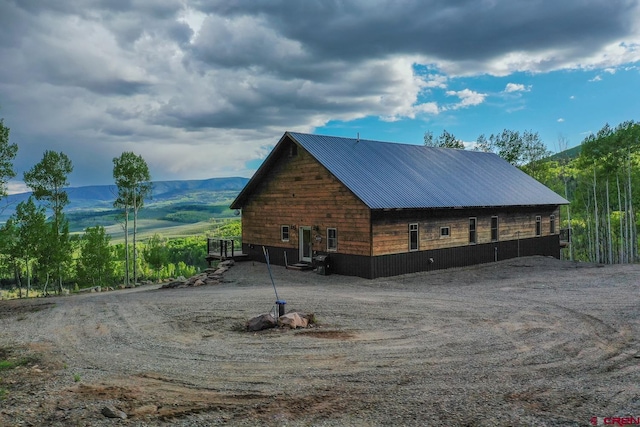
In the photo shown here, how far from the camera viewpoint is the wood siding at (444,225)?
834 inches

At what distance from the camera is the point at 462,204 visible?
24.1m

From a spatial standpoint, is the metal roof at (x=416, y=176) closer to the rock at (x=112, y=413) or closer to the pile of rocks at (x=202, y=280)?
the pile of rocks at (x=202, y=280)

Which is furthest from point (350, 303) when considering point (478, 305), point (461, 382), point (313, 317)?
point (461, 382)

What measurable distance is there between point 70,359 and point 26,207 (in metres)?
30.7

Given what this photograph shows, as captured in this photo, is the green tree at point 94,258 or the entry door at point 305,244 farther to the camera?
the green tree at point 94,258

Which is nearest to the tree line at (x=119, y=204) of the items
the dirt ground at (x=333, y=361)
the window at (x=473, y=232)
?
the window at (x=473, y=232)

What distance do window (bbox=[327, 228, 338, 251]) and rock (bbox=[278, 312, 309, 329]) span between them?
10.7m

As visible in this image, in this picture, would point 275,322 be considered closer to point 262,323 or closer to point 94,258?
point 262,323

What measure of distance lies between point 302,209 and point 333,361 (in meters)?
15.6

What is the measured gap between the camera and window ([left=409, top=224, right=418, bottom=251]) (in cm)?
2229

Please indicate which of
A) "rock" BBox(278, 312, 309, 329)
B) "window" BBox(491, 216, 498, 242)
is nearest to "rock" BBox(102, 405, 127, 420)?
"rock" BBox(278, 312, 309, 329)

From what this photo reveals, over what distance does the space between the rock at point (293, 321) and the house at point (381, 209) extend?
9104mm

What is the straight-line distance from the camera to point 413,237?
22.5 metres

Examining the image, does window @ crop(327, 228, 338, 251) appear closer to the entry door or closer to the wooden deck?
the entry door
